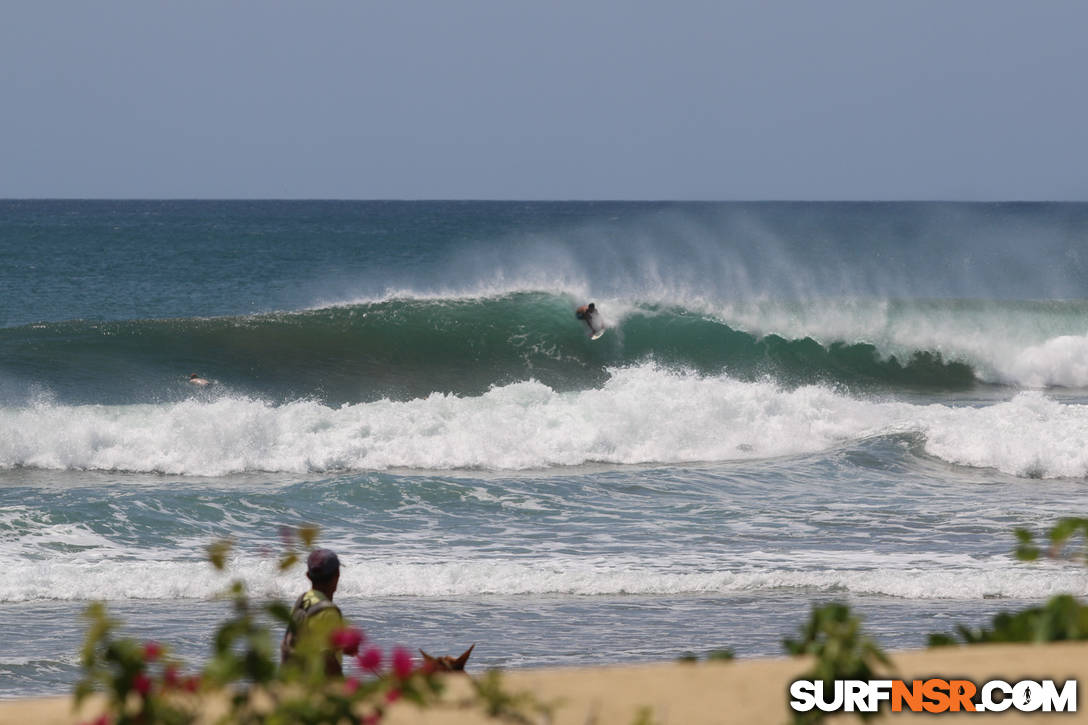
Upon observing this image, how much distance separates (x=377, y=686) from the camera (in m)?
3.02

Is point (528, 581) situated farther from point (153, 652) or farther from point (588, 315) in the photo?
point (588, 315)

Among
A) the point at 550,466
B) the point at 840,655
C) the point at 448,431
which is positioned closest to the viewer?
the point at 840,655

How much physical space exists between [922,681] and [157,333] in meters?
23.2

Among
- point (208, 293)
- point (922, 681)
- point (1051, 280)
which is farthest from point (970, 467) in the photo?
point (1051, 280)

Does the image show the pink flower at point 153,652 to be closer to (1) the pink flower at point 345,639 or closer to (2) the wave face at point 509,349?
(1) the pink flower at point 345,639

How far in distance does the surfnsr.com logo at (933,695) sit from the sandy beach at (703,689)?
1.4 inches

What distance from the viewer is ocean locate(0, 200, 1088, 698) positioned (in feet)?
31.7

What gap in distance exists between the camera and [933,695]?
142 inches

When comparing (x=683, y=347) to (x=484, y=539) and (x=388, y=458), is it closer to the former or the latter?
(x=388, y=458)

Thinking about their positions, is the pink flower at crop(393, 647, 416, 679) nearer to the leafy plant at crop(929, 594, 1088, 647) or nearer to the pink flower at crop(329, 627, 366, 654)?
the pink flower at crop(329, 627, 366, 654)

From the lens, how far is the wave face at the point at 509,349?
76.5ft

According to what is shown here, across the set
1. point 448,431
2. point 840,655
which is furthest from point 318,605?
point 448,431

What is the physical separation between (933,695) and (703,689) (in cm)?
65

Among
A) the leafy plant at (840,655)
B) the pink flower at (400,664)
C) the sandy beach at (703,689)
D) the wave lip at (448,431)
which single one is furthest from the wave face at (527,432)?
the pink flower at (400,664)
